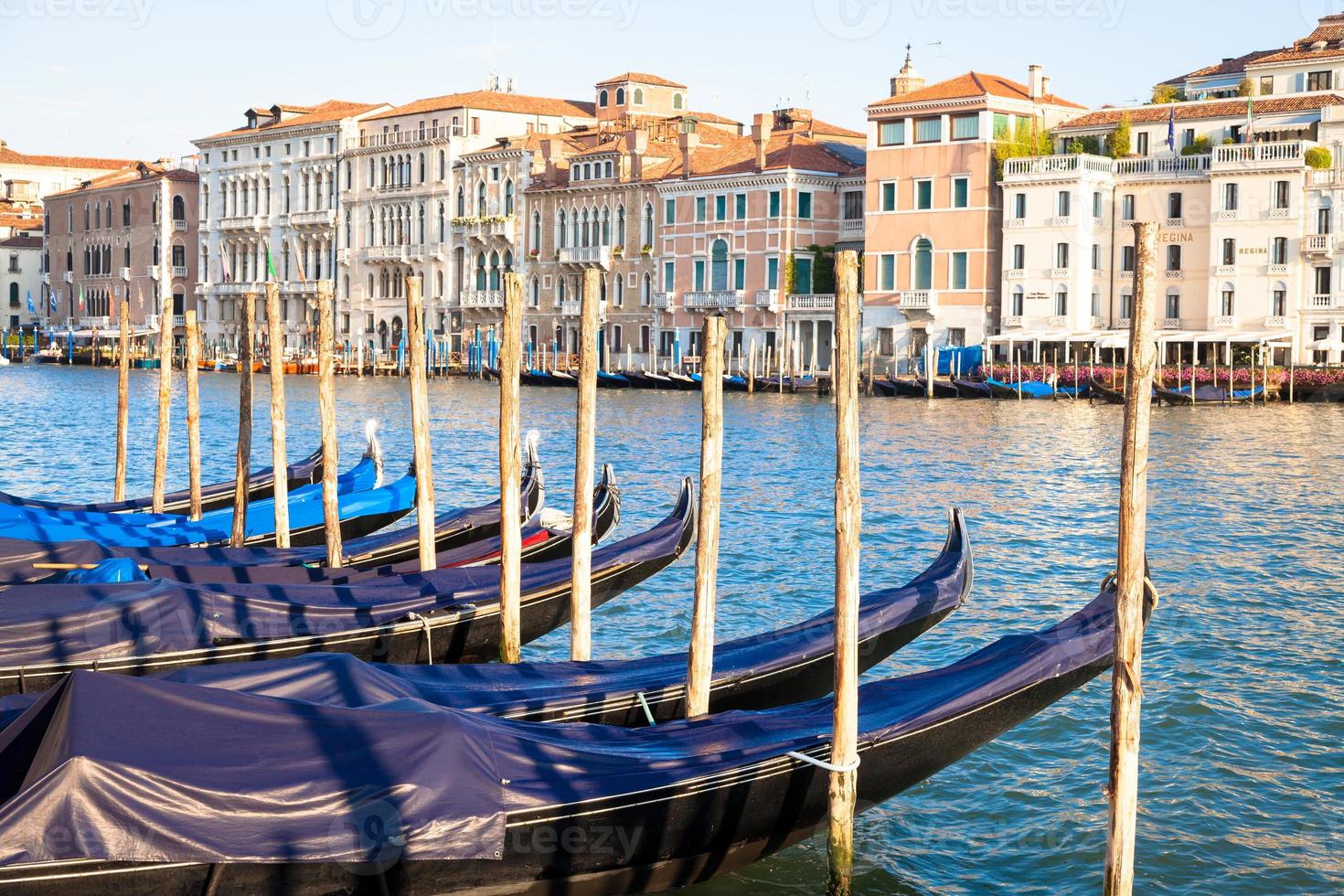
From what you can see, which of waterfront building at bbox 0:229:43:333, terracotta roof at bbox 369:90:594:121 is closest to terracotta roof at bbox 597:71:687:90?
terracotta roof at bbox 369:90:594:121

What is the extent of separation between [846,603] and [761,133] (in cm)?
3444

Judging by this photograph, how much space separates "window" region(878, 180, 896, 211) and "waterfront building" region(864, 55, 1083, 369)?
20mm

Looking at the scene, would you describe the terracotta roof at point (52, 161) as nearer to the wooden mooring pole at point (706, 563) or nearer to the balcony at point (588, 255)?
the balcony at point (588, 255)

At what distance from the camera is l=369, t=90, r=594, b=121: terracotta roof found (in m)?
46.8

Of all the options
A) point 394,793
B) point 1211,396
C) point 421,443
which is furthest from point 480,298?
point 394,793

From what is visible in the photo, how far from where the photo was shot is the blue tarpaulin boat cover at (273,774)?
4.49 m

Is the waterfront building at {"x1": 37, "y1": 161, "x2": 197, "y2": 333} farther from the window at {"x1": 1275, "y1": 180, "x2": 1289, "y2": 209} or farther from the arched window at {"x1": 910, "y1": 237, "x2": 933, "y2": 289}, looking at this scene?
the window at {"x1": 1275, "y1": 180, "x2": 1289, "y2": 209}

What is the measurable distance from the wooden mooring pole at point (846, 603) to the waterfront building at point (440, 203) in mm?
39721

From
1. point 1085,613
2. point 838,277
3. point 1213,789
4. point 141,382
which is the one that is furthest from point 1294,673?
point 141,382

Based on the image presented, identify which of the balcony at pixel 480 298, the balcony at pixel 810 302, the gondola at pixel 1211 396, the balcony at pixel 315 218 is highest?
the balcony at pixel 315 218

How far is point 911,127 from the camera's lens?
35.8 metres

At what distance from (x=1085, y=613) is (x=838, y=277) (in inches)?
70.8

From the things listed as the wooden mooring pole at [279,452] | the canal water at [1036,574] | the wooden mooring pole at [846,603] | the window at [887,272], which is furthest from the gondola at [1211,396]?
the wooden mooring pole at [846,603]

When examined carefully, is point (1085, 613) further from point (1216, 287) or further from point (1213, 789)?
point (1216, 287)
